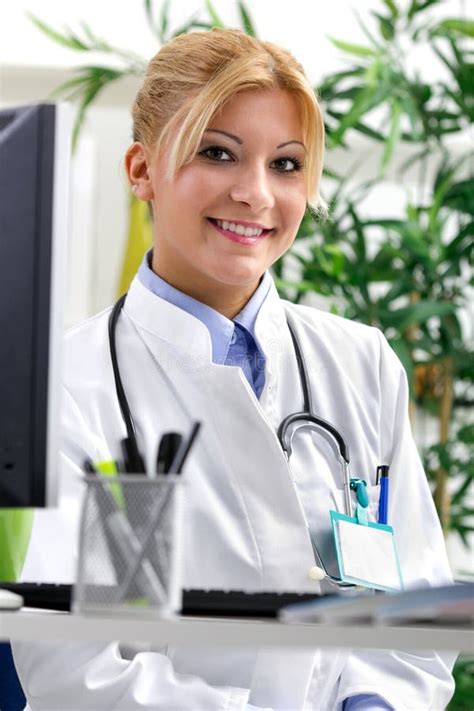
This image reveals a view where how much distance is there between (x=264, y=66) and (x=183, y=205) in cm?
22

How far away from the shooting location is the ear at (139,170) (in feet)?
5.77

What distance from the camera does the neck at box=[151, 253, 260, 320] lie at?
1700 mm

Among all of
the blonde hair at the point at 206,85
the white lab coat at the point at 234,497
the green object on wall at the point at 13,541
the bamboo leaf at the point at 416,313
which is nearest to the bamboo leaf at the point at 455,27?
the bamboo leaf at the point at 416,313

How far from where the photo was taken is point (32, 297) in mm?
1037

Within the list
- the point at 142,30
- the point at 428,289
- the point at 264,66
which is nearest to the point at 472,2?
the point at 142,30

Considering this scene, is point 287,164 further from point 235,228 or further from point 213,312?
point 213,312

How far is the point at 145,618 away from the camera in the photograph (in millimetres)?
886

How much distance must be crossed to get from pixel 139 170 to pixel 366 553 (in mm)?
681

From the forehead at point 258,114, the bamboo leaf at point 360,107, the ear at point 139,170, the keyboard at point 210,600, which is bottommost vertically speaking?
the keyboard at point 210,600

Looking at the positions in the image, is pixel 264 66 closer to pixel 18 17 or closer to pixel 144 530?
pixel 144 530

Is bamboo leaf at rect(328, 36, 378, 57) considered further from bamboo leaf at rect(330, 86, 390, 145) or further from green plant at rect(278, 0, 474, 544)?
bamboo leaf at rect(330, 86, 390, 145)

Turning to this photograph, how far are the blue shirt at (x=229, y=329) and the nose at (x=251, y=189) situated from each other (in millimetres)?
154

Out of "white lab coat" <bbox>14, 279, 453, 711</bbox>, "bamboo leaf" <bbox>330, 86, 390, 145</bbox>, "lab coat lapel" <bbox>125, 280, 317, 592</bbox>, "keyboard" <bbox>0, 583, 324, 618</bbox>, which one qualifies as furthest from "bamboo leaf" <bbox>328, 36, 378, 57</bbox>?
"keyboard" <bbox>0, 583, 324, 618</bbox>

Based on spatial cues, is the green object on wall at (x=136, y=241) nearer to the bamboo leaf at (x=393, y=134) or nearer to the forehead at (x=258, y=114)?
the bamboo leaf at (x=393, y=134)
